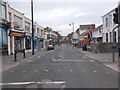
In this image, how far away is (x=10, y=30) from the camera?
29.3 m

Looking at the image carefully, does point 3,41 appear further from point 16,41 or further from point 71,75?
point 71,75

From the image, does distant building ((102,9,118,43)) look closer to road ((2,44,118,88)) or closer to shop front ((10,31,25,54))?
shop front ((10,31,25,54))

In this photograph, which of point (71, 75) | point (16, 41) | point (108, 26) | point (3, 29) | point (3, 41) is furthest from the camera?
point (108, 26)

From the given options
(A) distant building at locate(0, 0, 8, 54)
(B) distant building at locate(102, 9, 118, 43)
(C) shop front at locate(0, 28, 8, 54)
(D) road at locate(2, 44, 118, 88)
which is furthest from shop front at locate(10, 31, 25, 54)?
(D) road at locate(2, 44, 118, 88)

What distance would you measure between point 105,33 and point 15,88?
1400 inches

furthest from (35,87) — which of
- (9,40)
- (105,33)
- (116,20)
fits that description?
(105,33)

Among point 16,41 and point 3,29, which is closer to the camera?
point 3,29

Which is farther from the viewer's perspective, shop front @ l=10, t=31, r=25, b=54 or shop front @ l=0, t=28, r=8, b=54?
shop front @ l=10, t=31, r=25, b=54

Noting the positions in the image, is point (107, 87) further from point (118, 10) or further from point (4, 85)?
point (118, 10)

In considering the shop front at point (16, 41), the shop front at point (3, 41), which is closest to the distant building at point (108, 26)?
the shop front at point (16, 41)

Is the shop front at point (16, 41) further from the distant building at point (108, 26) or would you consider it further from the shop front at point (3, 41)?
the distant building at point (108, 26)

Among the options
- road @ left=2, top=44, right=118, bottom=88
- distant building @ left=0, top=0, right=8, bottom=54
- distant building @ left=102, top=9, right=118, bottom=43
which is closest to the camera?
road @ left=2, top=44, right=118, bottom=88

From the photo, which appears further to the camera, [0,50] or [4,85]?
[0,50]

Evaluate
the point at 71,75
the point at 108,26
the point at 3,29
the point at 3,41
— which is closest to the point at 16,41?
the point at 3,41
